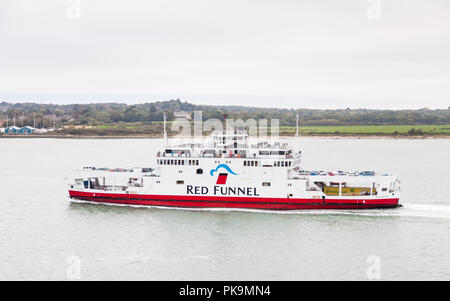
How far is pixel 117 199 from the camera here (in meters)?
34.6

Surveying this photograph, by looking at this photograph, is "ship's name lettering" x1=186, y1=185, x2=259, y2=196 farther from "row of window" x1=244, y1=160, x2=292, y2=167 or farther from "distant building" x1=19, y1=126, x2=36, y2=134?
"distant building" x1=19, y1=126, x2=36, y2=134

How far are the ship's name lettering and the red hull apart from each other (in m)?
0.32

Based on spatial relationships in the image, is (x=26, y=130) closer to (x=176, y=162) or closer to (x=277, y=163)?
(x=176, y=162)

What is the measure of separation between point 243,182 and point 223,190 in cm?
141

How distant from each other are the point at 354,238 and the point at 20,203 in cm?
2355

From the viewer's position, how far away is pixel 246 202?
107 feet

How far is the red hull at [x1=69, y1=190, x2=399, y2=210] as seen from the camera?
1266 inches

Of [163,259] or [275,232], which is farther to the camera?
[275,232]

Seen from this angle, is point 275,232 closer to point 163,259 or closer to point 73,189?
point 163,259

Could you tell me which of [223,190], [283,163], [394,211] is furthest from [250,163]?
[394,211]

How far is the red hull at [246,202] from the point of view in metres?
32.2

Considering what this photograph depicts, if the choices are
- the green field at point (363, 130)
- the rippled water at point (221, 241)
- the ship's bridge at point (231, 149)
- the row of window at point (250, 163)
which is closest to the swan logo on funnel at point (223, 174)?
the ship's bridge at point (231, 149)
